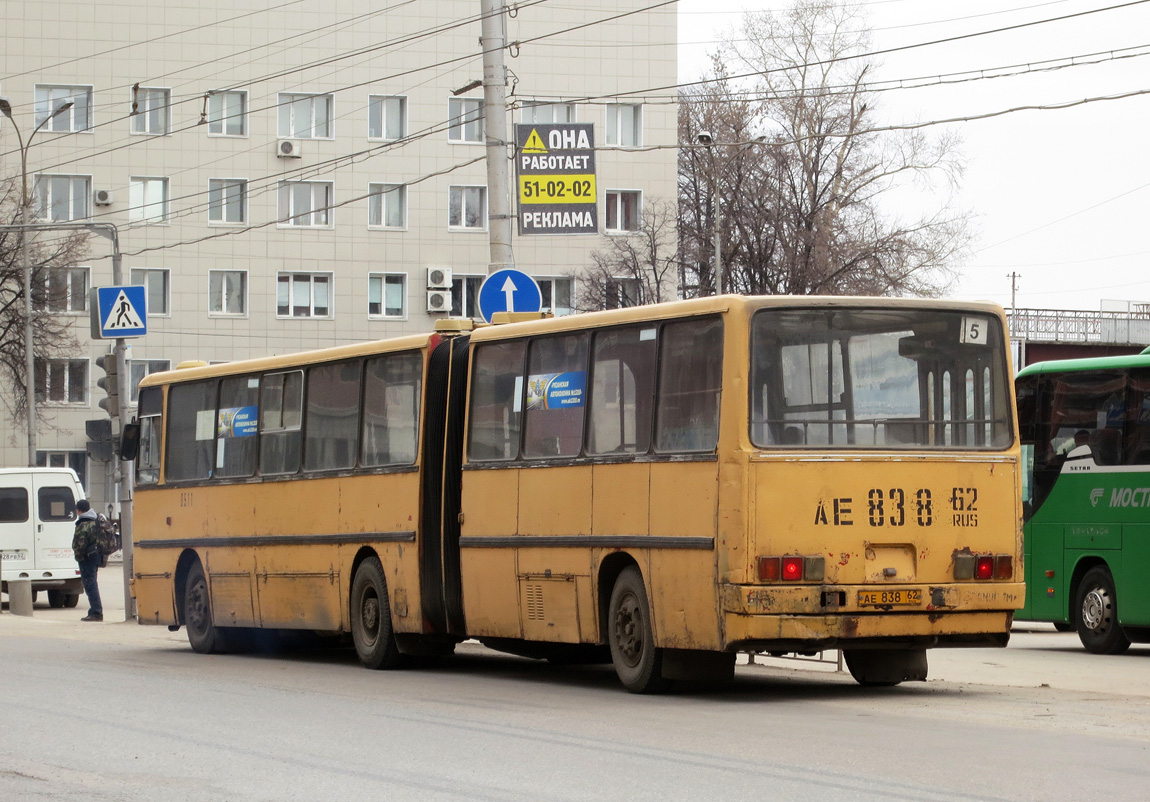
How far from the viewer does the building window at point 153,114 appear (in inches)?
2562

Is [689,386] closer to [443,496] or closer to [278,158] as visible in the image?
[443,496]

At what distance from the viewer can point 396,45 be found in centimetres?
6512

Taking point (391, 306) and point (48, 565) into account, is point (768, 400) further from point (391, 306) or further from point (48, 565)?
point (391, 306)

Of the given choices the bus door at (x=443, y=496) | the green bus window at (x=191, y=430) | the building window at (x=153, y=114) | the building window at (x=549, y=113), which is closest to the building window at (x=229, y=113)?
the building window at (x=153, y=114)

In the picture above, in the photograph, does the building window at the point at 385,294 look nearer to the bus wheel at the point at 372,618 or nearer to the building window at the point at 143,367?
the building window at the point at 143,367

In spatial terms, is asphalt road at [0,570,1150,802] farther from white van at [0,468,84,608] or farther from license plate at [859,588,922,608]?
white van at [0,468,84,608]

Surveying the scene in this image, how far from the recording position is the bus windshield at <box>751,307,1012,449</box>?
1295cm

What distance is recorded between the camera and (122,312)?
26219 millimetres

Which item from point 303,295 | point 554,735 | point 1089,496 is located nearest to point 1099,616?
point 1089,496

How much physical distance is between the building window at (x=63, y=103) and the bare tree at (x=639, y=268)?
18.2 meters

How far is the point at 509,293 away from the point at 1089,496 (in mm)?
6931

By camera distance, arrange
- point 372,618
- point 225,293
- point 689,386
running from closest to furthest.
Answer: point 689,386
point 372,618
point 225,293

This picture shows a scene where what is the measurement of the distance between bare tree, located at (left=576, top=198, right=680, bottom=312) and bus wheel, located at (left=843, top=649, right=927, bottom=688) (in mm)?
42795

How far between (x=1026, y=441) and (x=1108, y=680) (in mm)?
5657
